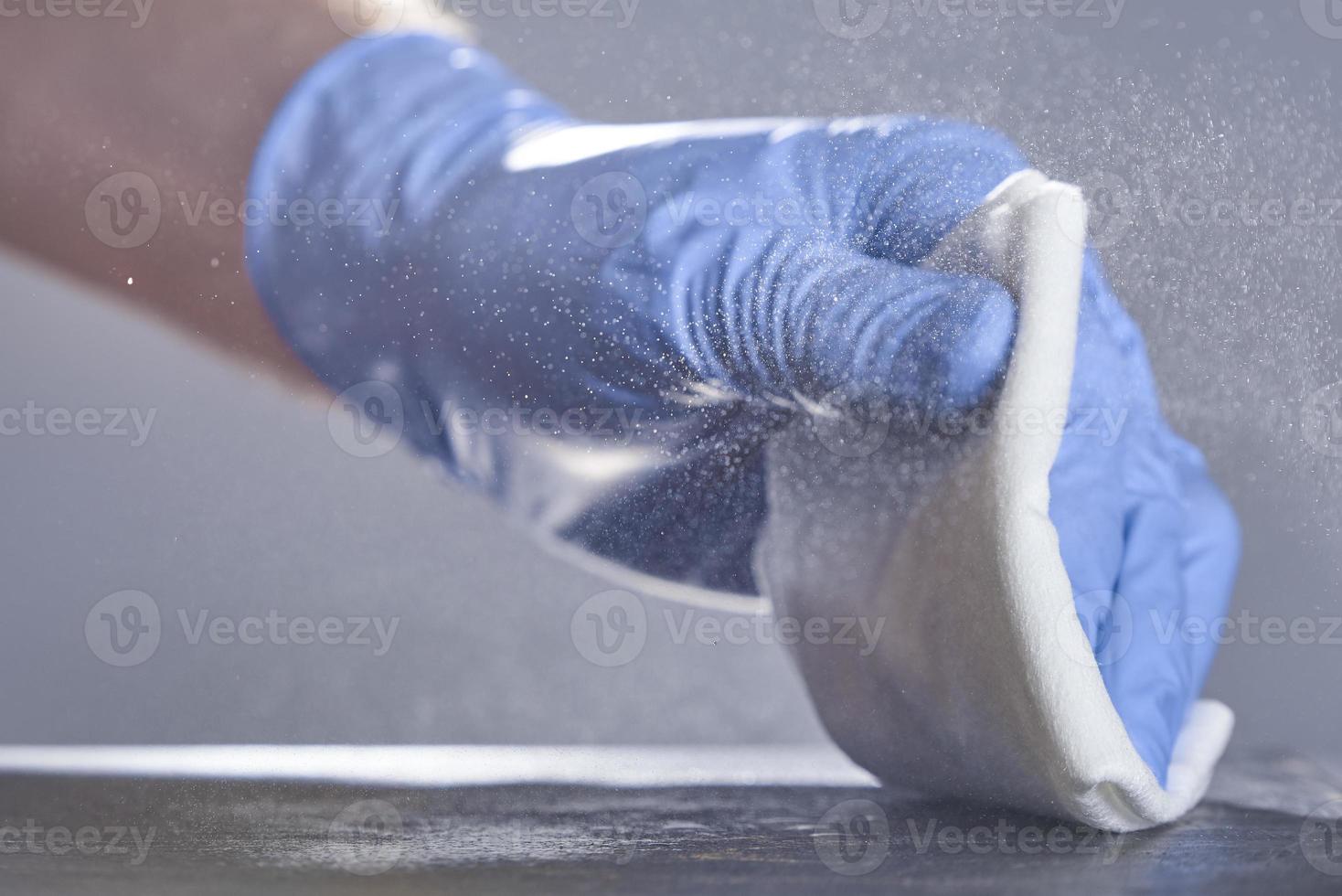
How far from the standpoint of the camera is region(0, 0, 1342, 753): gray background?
0.64 metres

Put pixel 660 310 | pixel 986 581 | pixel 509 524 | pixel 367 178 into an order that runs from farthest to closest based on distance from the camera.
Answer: pixel 509 524
pixel 367 178
pixel 660 310
pixel 986 581

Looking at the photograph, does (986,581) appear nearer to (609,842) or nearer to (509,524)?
(609,842)

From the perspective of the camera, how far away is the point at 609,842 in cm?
53

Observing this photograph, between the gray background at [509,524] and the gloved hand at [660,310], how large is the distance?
0.05 meters

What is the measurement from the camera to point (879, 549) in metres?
0.61

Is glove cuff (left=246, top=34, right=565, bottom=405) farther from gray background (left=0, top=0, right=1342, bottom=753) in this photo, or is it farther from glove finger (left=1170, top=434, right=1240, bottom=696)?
glove finger (left=1170, top=434, right=1240, bottom=696)

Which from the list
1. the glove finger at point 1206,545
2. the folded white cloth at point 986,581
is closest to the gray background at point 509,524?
the glove finger at point 1206,545

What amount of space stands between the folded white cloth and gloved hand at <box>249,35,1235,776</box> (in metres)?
0.03

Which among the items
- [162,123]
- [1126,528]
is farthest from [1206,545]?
[162,123]

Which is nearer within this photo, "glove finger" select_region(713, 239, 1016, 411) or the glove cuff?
"glove finger" select_region(713, 239, 1016, 411)

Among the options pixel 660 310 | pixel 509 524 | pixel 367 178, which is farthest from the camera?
pixel 509 524

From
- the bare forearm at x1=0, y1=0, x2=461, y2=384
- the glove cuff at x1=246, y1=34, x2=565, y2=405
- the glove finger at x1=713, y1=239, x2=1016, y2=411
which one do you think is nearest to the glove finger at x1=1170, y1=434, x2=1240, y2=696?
the glove finger at x1=713, y1=239, x2=1016, y2=411

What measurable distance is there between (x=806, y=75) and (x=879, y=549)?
0.35 m

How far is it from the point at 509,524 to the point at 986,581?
45cm
